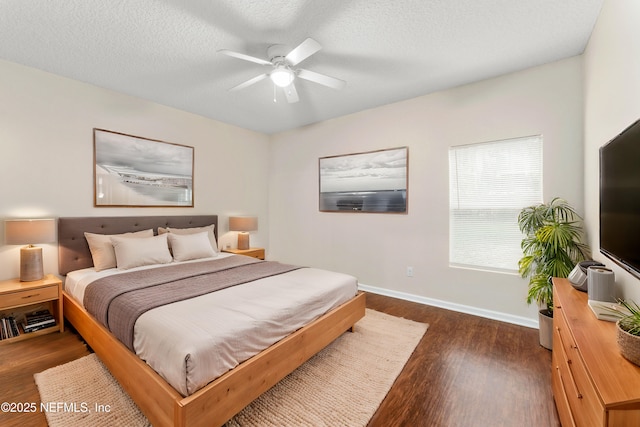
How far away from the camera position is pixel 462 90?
10.6 ft

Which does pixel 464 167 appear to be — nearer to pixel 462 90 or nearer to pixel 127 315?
pixel 462 90

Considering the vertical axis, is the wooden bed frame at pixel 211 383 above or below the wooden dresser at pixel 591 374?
below

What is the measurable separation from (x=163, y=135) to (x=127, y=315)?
2852 millimetres

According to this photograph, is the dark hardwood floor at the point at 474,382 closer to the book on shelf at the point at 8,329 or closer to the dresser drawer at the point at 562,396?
the dresser drawer at the point at 562,396

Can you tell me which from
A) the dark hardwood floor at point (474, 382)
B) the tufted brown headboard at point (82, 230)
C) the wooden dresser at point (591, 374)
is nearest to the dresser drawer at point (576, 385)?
the wooden dresser at point (591, 374)

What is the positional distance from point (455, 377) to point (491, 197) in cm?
200

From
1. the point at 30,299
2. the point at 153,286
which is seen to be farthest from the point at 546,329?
the point at 30,299

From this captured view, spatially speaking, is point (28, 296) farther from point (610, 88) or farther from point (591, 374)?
point (610, 88)

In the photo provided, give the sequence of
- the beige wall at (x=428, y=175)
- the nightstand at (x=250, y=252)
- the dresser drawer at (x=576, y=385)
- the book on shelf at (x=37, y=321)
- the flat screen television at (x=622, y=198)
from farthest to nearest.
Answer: the nightstand at (x=250, y=252), the beige wall at (x=428, y=175), the book on shelf at (x=37, y=321), the flat screen television at (x=622, y=198), the dresser drawer at (x=576, y=385)

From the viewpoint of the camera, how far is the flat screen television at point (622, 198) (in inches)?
48.6

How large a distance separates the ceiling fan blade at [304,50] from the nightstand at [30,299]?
3.07 m

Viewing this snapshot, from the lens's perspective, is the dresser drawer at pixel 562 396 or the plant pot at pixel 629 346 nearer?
the plant pot at pixel 629 346

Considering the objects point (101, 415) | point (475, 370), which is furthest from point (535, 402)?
point (101, 415)

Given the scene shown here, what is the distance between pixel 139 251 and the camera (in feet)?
9.93
